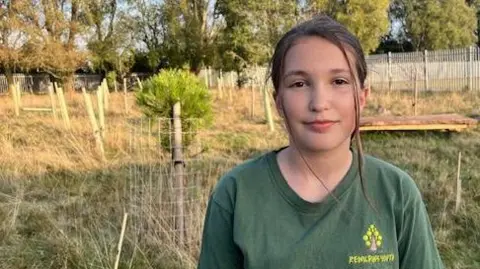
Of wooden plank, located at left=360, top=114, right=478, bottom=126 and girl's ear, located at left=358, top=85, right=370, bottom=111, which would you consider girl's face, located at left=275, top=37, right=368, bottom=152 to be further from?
wooden plank, located at left=360, top=114, right=478, bottom=126

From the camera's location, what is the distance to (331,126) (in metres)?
1.12

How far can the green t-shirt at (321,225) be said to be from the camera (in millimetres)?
1131

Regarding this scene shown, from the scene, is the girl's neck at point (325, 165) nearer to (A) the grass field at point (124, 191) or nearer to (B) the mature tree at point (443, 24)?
(A) the grass field at point (124, 191)

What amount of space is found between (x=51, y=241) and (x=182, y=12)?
26.0 metres

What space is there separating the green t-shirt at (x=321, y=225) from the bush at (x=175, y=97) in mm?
3836

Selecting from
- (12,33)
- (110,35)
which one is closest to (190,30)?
(110,35)

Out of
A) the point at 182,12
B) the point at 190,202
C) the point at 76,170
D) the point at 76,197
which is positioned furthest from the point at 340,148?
the point at 182,12

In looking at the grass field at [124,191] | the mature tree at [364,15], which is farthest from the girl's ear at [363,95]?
the mature tree at [364,15]

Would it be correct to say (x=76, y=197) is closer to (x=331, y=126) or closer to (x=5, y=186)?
(x=5, y=186)

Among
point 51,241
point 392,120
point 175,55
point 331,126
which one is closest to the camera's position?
point 331,126

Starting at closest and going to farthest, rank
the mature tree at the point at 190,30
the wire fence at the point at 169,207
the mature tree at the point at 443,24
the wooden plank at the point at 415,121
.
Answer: the wire fence at the point at 169,207 → the wooden plank at the point at 415,121 → the mature tree at the point at 190,30 → the mature tree at the point at 443,24

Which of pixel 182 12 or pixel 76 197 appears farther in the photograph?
pixel 182 12

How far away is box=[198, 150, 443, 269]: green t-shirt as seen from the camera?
113cm

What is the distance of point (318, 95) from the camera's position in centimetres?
111
